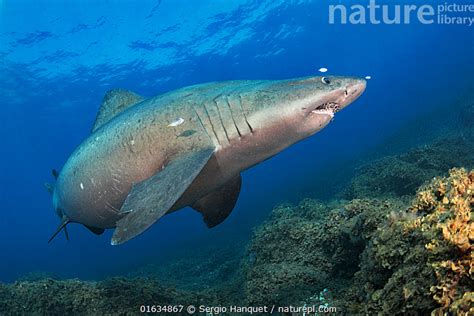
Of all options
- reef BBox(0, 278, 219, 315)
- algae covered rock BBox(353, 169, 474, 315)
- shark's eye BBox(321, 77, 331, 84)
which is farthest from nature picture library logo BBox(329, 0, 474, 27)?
algae covered rock BBox(353, 169, 474, 315)

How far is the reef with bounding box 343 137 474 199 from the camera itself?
8.27 metres

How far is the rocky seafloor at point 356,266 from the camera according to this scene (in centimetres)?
201

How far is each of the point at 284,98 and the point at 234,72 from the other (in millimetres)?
57542

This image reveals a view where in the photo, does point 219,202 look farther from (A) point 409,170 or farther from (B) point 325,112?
(A) point 409,170

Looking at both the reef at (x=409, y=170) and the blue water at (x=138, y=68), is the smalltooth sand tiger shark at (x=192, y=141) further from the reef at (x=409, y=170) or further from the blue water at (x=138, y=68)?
the blue water at (x=138, y=68)

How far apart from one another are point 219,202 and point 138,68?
42175 millimetres

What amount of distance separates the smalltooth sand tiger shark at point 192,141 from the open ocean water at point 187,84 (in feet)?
1.80

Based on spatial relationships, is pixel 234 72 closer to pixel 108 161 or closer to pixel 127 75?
pixel 127 75

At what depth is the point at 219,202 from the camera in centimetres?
522

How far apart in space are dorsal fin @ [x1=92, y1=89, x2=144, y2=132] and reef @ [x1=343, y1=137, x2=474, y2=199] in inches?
241

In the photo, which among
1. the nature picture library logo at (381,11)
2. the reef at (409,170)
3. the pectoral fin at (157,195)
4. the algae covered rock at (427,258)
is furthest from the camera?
the nature picture library logo at (381,11)

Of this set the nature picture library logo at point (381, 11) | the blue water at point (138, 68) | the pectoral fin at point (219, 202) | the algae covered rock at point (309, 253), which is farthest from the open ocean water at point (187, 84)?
the pectoral fin at point (219, 202)

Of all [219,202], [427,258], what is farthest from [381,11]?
[427,258]

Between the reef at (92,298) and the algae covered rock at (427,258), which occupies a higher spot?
the algae covered rock at (427,258)
